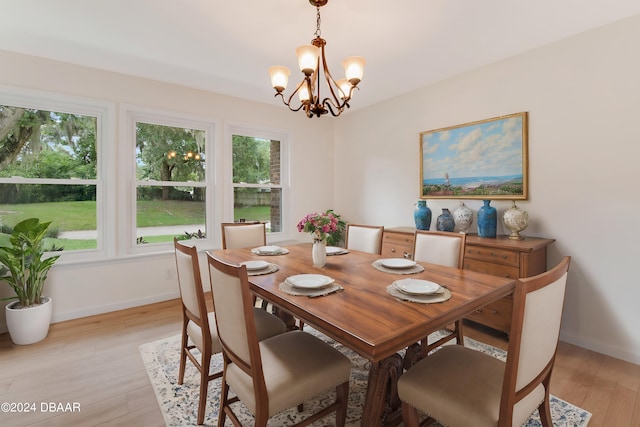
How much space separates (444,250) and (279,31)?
2.18 m

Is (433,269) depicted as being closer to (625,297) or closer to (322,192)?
(625,297)

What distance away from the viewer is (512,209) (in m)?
2.73

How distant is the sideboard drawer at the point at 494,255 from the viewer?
2.44m

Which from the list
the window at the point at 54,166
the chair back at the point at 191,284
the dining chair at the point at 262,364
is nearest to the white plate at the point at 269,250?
the chair back at the point at 191,284

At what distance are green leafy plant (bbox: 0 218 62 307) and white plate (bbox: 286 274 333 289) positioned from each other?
248 cm

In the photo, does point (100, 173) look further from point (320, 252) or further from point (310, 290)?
point (310, 290)

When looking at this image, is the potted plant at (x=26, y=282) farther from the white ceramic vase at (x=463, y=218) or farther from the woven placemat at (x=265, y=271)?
the white ceramic vase at (x=463, y=218)

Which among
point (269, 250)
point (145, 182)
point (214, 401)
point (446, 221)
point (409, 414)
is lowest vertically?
point (214, 401)

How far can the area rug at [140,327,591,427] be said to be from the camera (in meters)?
1.67

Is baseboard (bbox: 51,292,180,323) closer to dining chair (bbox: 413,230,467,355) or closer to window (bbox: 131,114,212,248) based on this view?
window (bbox: 131,114,212,248)

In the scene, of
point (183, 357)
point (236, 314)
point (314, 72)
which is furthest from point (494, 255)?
point (183, 357)

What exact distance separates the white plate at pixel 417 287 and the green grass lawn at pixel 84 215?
118 inches

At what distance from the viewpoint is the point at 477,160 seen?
3131mm

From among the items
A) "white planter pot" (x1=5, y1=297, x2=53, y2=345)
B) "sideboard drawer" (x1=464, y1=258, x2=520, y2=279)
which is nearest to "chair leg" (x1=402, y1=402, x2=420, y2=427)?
"sideboard drawer" (x1=464, y1=258, x2=520, y2=279)
